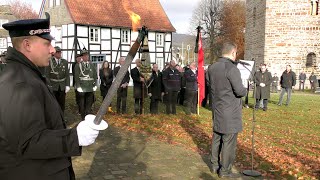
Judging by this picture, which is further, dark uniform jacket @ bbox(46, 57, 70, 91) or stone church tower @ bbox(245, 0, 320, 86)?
stone church tower @ bbox(245, 0, 320, 86)

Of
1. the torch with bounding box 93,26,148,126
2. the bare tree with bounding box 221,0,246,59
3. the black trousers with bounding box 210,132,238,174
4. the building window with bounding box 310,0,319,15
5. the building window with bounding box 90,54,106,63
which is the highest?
the bare tree with bounding box 221,0,246,59

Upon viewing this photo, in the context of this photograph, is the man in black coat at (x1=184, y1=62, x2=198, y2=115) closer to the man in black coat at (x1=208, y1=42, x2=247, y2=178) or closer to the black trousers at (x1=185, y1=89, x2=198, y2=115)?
the black trousers at (x1=185, y1=89, x2=198, y2=115)

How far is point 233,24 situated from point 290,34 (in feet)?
94.6

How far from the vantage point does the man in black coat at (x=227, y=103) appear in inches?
227

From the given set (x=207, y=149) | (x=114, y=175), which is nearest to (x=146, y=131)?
(x=207, y=149)

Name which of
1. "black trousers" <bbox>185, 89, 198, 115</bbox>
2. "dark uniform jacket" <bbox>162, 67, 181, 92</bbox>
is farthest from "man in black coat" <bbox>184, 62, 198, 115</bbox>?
"dark uniform jacket" <bbox>162, 67, 181, 92</bbox>

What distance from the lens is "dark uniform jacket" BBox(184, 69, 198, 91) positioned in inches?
533

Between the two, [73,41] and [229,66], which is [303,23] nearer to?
[73,41]

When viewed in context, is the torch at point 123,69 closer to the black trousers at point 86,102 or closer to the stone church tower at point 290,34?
the black trousers at point 86,102

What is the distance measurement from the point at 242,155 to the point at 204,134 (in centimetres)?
217

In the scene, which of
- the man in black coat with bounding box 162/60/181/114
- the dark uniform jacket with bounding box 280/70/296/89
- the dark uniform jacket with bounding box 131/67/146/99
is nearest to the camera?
the dark uniform jacket with bounding box 131/67/146/99

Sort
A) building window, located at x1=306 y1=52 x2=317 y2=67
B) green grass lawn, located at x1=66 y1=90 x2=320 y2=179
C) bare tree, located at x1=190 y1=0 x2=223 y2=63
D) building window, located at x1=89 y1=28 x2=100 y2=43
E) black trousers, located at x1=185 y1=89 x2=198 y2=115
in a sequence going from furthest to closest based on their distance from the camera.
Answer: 1. bare tree, located at x1=190 y1=0 x2=223 y2=63
2. building window, located at x1=89 y1=28 x2=100 y2=43
3. building window, located at x1=306 y1=52 x2=317 y2=67
4. black trousers, located at x1=185 y1=89 x2=198 y2=115
5. green grass lawn, located at x1=66 y1=90 x2=320 y2=179

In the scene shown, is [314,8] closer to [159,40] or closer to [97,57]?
[159,40]

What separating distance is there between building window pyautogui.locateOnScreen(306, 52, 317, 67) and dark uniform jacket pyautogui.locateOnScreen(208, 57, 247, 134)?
86.9 feet
